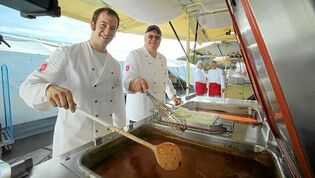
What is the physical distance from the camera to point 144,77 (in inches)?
88.0

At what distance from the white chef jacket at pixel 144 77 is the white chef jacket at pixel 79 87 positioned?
2.03 feet

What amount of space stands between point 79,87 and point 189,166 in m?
0.95

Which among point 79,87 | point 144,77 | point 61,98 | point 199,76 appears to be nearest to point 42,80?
point 79,87

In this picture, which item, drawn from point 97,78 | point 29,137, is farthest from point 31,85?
point 29,137

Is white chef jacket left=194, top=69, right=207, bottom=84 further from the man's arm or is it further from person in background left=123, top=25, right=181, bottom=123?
the man's arm

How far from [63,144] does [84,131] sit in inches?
6.8

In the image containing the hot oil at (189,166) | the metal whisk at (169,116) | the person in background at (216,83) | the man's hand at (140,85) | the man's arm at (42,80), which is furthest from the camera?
the person in background at (216,83)

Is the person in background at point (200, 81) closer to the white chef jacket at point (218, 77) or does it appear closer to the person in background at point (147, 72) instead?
the white chef jacket at point (218, 77)

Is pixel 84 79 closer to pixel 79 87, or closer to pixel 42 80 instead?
pixel 79 87

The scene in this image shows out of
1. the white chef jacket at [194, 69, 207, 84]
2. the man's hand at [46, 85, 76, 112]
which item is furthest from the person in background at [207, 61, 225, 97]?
the man's hand at [46, 85, 76, 112]

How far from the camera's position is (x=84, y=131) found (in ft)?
4.53

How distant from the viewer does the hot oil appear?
2.71 ft

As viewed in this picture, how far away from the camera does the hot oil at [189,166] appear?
83 centimetres

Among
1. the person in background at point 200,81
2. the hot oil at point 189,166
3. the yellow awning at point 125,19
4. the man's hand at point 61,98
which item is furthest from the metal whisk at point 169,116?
the person in background at point 200,81
